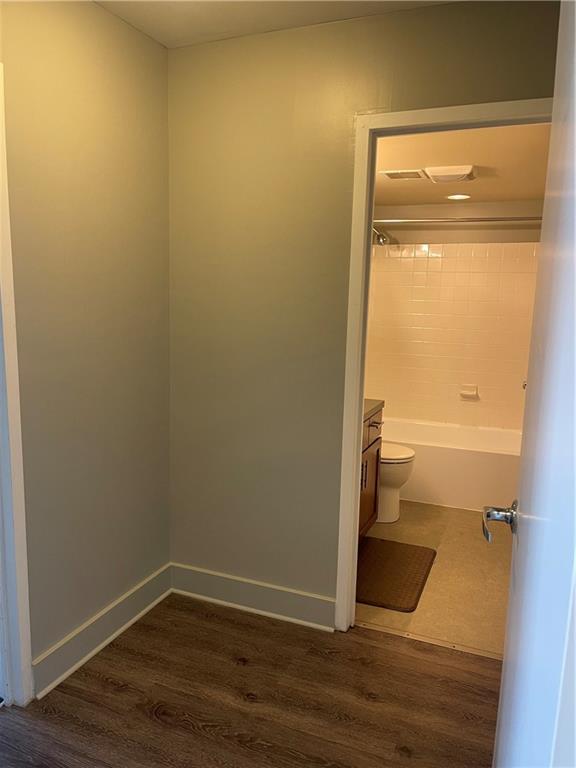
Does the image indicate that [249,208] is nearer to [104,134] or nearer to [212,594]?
[104,134]

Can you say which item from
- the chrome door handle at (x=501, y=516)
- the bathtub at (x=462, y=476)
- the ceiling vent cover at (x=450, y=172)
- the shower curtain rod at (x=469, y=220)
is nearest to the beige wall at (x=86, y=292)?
the chrome door handle at (x=501, y=516)

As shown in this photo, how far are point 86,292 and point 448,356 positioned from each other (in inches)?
136

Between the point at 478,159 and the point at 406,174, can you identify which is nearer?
the point at 478,159

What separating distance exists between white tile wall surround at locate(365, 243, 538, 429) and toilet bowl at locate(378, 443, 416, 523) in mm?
1243

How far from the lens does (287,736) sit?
1.88 m

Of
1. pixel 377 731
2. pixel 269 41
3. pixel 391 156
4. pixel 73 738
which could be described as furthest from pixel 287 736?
pixel 391 156

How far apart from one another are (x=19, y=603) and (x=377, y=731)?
129cm

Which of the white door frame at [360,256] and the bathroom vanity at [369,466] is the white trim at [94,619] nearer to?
the white door frame at [360,256]

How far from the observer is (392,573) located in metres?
3.00

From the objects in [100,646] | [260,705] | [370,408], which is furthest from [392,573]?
[100,646]

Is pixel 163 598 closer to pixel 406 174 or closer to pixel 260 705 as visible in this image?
pixel 260 705

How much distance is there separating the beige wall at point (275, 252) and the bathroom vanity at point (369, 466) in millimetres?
609

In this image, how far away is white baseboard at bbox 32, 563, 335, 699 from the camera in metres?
2.10

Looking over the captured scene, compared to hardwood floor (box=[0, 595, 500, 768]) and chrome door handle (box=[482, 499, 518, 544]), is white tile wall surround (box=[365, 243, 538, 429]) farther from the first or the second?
chrome door handle (box=[482, 499, 518, 544])
